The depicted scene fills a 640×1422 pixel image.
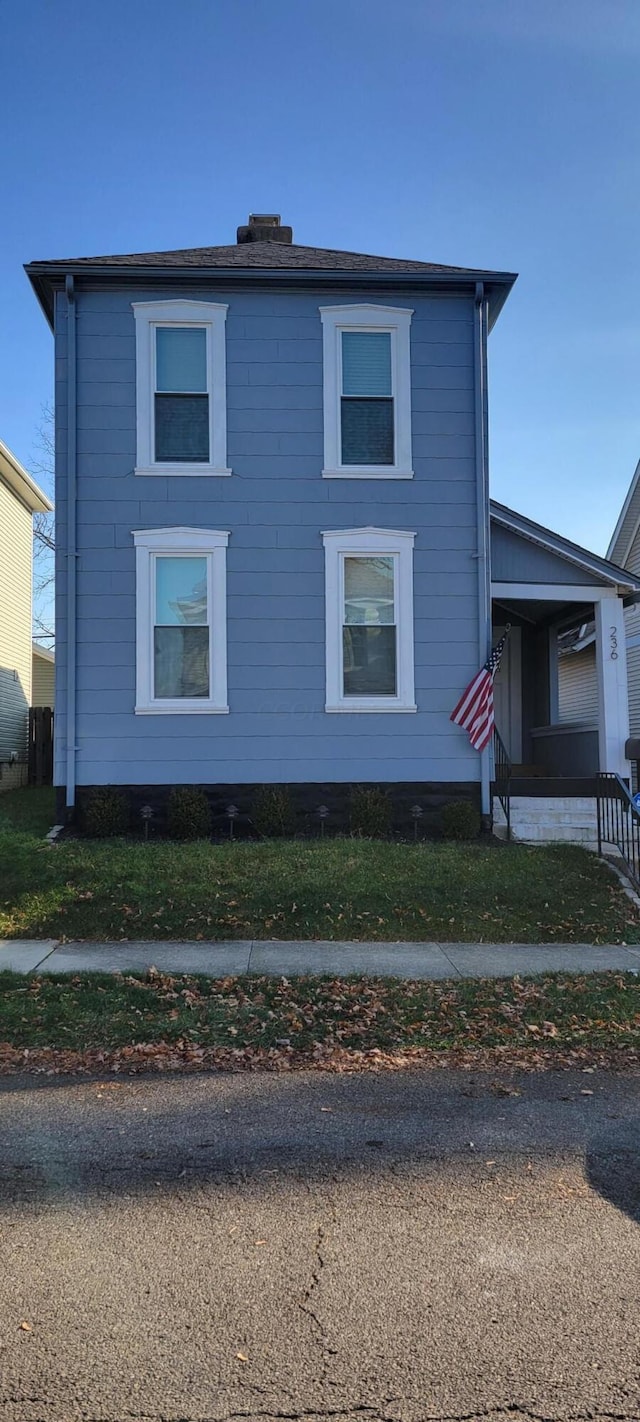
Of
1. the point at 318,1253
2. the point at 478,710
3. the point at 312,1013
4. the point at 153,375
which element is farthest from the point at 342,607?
the point at 318,1253

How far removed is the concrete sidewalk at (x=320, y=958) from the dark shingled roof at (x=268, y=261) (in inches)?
324

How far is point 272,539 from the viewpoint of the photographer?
12227 millimetres

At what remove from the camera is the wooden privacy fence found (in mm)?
20266

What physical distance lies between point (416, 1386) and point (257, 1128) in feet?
6.17

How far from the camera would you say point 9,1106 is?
4.84 meters

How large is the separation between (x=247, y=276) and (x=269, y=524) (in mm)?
3004

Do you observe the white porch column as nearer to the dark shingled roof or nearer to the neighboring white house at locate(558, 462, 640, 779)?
the dark shingled roof

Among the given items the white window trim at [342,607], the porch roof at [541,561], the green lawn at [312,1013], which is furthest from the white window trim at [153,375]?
the green lawn at [312,1013]

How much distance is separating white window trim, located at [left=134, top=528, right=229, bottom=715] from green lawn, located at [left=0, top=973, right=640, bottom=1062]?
5.38 meters

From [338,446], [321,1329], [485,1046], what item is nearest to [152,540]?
[338,446]

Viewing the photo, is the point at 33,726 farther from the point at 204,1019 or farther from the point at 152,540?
the point at 204,1019

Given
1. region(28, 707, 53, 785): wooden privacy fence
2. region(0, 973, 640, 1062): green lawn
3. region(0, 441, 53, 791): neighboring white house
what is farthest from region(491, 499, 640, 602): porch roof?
region(0, 441, 53, 791): neighboring white house

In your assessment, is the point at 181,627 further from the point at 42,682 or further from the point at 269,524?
the point at 42,682

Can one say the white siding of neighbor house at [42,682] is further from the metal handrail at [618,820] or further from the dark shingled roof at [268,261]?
the metal handrail at [618,820]
